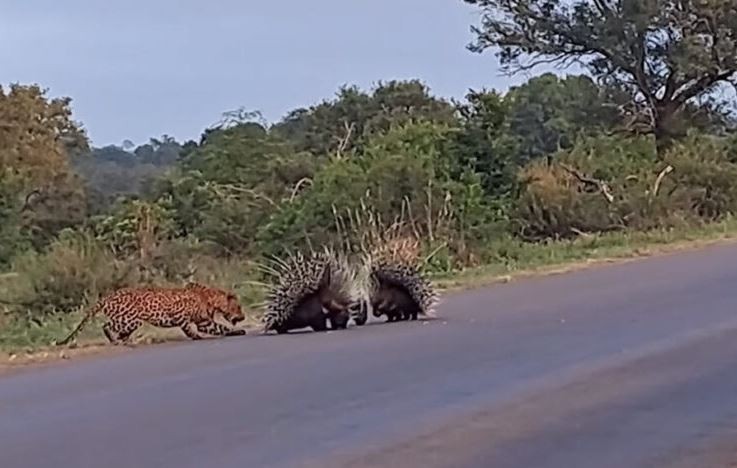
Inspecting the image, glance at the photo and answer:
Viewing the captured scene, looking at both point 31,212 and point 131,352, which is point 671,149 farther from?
point 131,352

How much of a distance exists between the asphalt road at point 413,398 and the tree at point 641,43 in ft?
65.4

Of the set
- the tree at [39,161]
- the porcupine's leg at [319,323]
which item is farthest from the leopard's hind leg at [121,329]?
the tree at [39,161]

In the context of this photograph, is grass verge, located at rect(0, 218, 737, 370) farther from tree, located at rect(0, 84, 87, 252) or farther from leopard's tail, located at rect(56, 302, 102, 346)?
tree, located at rect(0, 84, 87, 252)

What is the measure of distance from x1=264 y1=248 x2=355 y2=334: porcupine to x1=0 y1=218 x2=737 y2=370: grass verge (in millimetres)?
916

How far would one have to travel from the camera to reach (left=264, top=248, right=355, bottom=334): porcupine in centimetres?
1322

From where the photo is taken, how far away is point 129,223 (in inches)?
968

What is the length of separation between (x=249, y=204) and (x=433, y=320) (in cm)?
1436

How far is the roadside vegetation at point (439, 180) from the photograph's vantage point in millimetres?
20516

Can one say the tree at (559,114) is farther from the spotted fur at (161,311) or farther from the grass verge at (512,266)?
the spotted fur at (161,311)

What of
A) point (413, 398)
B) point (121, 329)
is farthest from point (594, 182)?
point (413, 398)

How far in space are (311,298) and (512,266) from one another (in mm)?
7150

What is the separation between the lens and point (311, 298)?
13.2m

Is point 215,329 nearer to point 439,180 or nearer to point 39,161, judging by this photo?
point 439,180

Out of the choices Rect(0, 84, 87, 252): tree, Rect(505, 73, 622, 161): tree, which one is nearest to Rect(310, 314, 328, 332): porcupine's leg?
Rect(505, 73, 622, 161): tree
